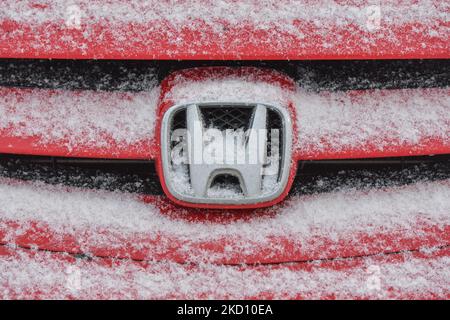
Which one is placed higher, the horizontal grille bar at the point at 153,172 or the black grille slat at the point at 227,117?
the black grille slat at the point at 227,117

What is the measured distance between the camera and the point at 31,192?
1.12 metres

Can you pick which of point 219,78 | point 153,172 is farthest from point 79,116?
point 219,78

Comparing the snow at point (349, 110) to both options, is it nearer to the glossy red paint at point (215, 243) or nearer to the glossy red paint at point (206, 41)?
the glossy red paint at point (206, 41)

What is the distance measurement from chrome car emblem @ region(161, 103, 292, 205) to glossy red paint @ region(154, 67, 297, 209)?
0.7 inches

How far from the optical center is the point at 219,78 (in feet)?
3.34

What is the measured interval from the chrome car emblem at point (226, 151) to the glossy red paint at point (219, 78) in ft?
0.06

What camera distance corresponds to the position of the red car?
3.21ft

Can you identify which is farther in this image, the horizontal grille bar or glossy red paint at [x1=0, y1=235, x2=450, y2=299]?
the horizontal grille bar

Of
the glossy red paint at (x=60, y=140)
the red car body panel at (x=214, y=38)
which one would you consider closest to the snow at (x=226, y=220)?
the glossy red paint at (x=60, y=140)

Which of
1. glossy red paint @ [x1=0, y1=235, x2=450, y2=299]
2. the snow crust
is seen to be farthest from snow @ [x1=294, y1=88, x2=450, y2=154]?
glossy red paint @ [x1=0, y1=235, x2=450, y2=299]

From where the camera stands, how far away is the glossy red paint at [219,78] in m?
1.01

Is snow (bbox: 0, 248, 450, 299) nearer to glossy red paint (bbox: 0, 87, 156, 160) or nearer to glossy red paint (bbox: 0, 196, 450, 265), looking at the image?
glossy red paint (bbox: 0, 196, 450, 265)

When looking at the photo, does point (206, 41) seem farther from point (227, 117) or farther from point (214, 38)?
point (227, 117)

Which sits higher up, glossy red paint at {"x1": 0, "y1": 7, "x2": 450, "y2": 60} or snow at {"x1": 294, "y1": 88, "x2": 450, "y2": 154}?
glossy red paint at {"x1": 0, "y1": 7, "x2": 450, "y2": 60}
